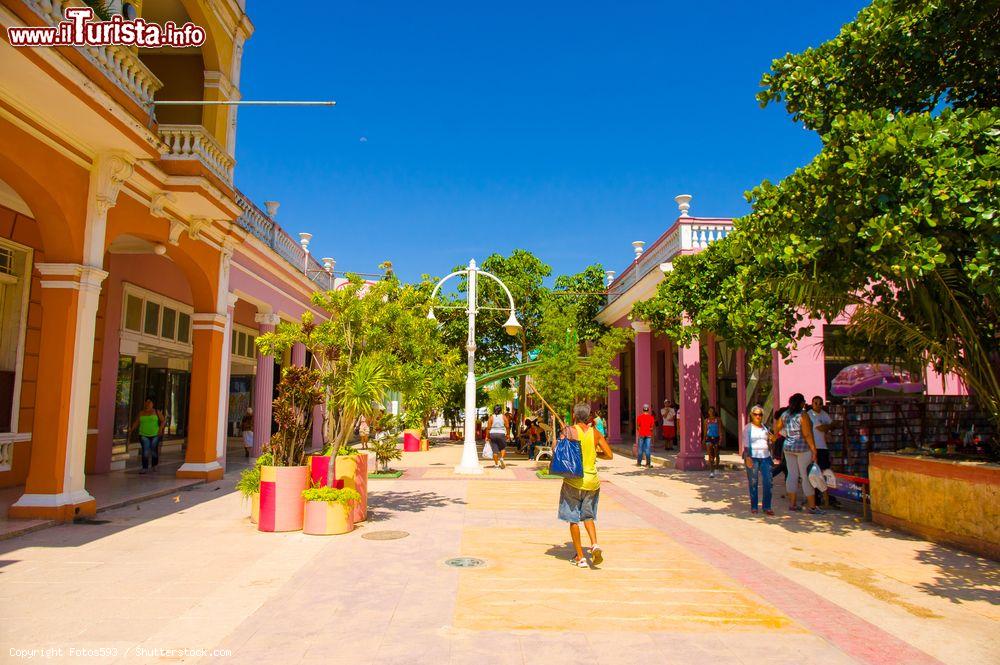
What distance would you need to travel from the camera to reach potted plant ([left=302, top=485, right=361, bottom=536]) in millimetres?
7750

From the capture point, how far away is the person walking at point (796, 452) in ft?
32.1

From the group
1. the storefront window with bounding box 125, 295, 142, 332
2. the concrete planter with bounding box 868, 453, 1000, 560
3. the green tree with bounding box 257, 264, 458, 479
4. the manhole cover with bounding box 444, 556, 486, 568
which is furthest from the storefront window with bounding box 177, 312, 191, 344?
the concrete planter with bounding box 868, 453, 1000, 560

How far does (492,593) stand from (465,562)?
1.08 metres

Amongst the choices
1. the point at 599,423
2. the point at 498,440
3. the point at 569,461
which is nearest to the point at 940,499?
the point at 569,461

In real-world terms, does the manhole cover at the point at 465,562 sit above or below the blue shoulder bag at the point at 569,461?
below

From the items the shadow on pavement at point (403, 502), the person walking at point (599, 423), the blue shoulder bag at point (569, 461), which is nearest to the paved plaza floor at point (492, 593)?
the shadow on pavement at point (403, 502)

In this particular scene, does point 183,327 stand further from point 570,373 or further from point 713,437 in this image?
point 713,437

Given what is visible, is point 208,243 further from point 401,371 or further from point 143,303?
point 401,371

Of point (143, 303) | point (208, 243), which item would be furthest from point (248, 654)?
point (143, 303)

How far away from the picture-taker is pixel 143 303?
1466 cm

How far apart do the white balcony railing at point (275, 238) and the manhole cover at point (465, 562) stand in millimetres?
9816

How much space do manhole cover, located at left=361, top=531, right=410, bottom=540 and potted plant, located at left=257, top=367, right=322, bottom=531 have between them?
0.94 meters

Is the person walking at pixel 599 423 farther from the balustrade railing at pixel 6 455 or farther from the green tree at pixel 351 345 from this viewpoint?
the balustrade railing at pixel 6 455

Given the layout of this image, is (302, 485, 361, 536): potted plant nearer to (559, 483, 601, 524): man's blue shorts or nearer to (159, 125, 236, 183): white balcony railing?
(559, 483, 601, 524): man's blue shorts
